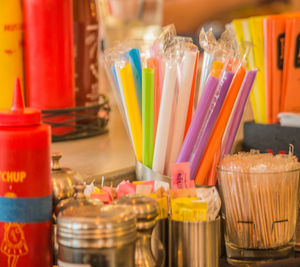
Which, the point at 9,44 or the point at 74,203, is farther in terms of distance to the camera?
the point at 9,44

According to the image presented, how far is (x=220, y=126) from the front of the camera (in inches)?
37.1

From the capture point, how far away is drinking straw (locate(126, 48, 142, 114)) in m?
0.96

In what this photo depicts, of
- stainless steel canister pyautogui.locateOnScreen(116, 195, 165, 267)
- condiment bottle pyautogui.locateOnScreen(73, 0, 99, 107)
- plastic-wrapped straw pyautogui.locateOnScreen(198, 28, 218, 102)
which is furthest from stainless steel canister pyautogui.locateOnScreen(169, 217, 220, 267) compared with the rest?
condiment bottle pyautogui.locateOnScreen(73, 0, 99, 107)

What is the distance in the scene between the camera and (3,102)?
3.95 feet

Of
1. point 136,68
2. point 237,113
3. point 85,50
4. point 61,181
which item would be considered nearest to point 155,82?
point 136,68

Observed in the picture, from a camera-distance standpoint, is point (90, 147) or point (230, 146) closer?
point (230, 146)

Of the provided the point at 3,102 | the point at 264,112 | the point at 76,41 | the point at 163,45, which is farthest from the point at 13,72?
the point at 264,112

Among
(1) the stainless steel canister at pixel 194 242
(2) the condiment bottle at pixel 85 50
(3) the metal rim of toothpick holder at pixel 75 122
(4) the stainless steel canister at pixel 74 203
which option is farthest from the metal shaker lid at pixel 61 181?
(2) the condiment bottle at pixel 85 50

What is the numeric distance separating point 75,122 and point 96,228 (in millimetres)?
696

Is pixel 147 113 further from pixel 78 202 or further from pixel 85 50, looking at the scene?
pixel 85 50

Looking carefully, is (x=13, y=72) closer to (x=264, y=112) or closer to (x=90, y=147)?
(x=90, y=147)

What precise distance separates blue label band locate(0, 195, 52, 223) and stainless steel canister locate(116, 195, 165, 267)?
99 mm

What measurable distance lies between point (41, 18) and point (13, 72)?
0.12 m

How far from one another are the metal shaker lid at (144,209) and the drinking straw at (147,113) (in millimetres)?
201
